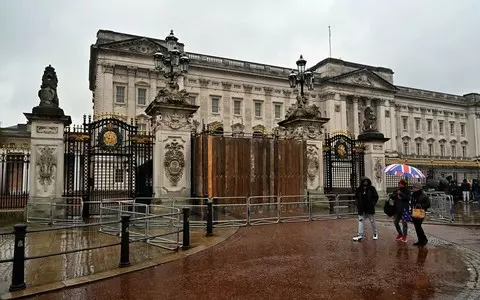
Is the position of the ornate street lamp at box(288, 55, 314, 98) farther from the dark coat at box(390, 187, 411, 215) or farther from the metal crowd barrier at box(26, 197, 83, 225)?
the metal crowd barrier at box(26, 197, 83, 225)

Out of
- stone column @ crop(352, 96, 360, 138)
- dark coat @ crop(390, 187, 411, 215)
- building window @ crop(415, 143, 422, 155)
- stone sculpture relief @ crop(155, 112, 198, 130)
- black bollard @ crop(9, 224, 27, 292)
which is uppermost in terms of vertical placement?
stone column @ crop(352, 96, 360, 138)

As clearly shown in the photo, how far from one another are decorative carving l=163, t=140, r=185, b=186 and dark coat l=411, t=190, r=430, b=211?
7735 millimetres

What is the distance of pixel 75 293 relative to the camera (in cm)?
550

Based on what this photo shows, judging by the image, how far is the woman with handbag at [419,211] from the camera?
9359mm

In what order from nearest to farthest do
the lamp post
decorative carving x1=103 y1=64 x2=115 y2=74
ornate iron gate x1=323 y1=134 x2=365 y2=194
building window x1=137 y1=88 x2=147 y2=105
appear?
the lamp post → ornate iron gate x1=323 y1=134 x2=365 y2=194 → decorative carving x1=103 y1=64 x2=115 y2=74 → building window x1=137 y1=88 x2=147 y2=105

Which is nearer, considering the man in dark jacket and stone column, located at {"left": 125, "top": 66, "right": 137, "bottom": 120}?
the man in dark jacket

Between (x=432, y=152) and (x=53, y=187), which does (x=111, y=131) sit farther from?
(x=432, y=152)

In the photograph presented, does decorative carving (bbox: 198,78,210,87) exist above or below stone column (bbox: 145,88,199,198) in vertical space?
above

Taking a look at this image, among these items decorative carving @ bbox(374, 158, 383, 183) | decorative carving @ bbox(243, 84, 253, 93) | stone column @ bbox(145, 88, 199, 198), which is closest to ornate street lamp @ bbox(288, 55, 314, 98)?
decorative carving @ bbox(374, 158, 383, 183)

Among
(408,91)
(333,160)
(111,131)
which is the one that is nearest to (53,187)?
(111,131)

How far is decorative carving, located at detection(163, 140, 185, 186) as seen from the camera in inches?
531

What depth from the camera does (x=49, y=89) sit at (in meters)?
14.1

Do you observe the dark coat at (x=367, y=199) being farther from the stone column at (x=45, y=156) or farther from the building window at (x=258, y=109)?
the building window at (x=258, y=109)

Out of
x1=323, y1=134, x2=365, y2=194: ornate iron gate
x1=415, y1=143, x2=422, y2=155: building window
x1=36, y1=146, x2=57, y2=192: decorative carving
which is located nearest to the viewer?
x1=36, y1=146, x2=57, y2=192: decorative carving
